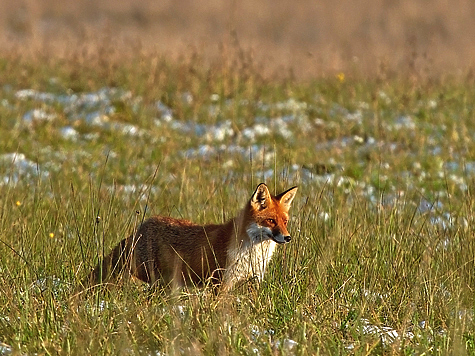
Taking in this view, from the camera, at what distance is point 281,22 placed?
1125 inches

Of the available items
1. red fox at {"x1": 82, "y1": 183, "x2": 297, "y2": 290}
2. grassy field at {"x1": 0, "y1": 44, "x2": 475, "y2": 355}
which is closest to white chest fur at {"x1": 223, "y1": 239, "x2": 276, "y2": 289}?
red fox at {"x1": 82, "y1": 183, "x2": 297, "y2": 290}

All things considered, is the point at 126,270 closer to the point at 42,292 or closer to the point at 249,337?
the point at 42,292

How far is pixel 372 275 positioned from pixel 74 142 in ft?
26.0

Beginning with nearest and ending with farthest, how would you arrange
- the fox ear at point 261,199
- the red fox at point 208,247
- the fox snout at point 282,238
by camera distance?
the fox snout at point 282,238 → the red fox at point 208,247 → the fox ear at point 261,199

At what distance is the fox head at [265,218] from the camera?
6527mm

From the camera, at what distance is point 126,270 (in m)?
6.08

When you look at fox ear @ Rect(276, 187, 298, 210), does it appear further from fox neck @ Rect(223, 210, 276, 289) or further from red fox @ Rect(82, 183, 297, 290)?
fox neck @ Rect(223, 210, 276, 289)

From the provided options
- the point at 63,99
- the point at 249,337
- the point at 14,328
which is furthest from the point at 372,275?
the point at 63,99

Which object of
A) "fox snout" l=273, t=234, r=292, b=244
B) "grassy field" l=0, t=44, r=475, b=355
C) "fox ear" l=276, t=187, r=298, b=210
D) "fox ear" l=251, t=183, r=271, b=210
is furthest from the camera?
"fox ear" l=276, t=187, r=298, b=210

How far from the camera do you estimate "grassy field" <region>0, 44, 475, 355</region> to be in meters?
5.14

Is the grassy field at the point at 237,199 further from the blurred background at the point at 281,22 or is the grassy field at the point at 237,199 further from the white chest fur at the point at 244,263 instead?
the blurred background at the point at 281,22

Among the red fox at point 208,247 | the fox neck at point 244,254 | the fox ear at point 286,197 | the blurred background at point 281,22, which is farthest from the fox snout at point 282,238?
the blurred background at point 281,22

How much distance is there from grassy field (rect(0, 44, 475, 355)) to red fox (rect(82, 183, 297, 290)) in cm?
18

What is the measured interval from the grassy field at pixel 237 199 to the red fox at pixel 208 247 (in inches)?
7.0
